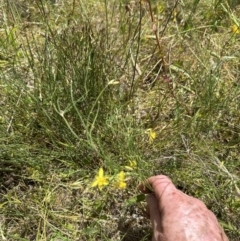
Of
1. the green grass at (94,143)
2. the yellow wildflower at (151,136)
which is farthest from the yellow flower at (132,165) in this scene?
→ the yellow wildflower at (151,136)

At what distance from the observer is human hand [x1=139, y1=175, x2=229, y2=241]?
109 cm

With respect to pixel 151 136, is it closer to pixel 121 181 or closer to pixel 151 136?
pixel 151 136

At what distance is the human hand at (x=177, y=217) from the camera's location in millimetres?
1088

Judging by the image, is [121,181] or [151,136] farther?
[151,136]

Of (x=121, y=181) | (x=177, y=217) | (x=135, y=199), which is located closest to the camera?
(x=177, y=217)

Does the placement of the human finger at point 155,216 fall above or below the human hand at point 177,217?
below

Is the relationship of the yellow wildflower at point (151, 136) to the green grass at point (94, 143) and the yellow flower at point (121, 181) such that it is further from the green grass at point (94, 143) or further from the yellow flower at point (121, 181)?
the yellow flower at point (121, 181)

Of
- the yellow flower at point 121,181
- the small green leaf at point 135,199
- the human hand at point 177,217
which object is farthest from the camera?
the small green leaf at point 135,199

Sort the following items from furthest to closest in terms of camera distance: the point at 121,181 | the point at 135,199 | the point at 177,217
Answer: the point at 135,199, the point at 121,181, the point at 177,217

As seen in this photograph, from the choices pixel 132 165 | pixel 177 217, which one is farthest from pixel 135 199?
pixel 177 217

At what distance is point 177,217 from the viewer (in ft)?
3.67

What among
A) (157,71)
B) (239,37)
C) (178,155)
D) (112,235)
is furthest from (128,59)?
(112,235)

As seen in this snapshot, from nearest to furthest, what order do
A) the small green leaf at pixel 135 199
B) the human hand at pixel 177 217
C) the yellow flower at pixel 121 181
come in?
the human hand at pixel 177 217
the yellow flower at pixel 121 181
the small green leaf at pixel 135 199

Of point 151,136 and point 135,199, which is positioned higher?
point 151,136
